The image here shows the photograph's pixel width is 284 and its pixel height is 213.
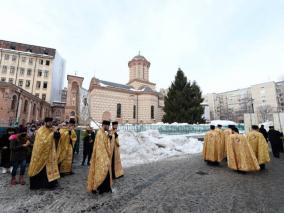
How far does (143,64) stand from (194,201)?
41.3m

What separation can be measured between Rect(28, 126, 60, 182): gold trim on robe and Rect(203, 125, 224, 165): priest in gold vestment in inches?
245

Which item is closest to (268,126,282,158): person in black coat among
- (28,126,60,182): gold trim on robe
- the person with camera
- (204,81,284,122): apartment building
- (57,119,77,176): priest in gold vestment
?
(57,119,77,176): priest in gold vestment

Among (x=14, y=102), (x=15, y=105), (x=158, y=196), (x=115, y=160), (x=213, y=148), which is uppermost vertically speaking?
(x=14, y=102)

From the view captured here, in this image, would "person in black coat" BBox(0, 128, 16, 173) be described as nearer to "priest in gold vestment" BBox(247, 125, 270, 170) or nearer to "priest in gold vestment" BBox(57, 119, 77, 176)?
"priest in gold vestment" BBox(57, 119, 77, 176)

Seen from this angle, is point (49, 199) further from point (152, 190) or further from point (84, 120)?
point (84, 120)

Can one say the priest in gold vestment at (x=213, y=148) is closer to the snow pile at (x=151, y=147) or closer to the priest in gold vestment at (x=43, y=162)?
the snow pile at (x=151, y=147)

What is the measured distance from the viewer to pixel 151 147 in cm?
1161

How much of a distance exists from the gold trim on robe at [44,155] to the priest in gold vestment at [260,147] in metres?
7.28

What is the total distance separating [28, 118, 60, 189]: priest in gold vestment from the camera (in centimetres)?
425

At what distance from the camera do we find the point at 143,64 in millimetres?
43031

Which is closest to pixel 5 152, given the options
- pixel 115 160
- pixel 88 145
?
pixel 88 145

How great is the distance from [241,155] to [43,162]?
6385mm

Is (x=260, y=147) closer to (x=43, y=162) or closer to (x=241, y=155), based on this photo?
(x=241, y=155)

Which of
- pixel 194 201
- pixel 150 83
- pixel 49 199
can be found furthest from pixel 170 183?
pixel 150 83
